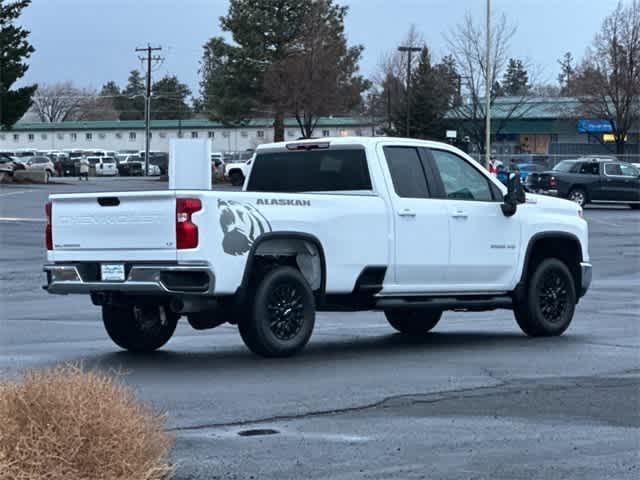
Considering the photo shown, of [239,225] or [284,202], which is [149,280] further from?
[284,202]

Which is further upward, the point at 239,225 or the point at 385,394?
the point at 239,225

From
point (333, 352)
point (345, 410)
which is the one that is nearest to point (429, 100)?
point (333, 352)

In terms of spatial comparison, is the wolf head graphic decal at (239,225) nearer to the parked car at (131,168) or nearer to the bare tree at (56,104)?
the parked car at (131,168)

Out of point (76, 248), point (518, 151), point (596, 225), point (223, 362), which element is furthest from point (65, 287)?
point (518, 151)

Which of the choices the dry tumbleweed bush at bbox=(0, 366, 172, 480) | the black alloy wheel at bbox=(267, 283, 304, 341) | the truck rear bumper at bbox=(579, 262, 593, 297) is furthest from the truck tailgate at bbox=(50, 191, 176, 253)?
the truck rear bumper at bbox=(579, 262, 593, 297)

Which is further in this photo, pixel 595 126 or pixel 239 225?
pixel 595 126

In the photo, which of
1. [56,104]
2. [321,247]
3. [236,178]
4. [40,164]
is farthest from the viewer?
[56,104]

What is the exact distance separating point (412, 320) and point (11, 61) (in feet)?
200

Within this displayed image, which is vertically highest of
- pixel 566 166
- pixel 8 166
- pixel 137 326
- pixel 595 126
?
pixel 595 126

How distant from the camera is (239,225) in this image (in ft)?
37.5

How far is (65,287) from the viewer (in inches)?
466

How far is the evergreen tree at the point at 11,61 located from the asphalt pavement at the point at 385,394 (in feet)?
185

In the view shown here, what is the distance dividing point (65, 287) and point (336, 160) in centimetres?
306

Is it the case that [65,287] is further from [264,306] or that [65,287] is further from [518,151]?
[518,151]
